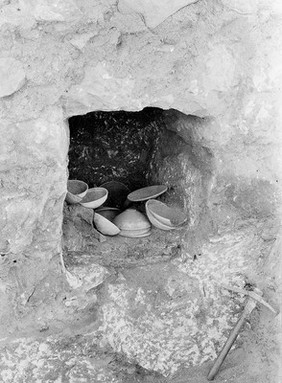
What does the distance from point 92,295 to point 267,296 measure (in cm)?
71

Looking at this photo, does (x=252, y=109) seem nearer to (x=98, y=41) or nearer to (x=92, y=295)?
(x=98, y=41)

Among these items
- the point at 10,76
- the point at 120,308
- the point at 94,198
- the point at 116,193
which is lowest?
the point at 120,308

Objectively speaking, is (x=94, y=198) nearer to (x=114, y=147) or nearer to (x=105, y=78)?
(x=114, y=147)

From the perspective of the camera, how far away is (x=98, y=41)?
1.96 meters

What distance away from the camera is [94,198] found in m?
2.49

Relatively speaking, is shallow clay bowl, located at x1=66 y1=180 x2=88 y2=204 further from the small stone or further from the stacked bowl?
the small stone

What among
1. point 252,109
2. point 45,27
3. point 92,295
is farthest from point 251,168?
point 45,27

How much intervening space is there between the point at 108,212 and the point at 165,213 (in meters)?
0.25

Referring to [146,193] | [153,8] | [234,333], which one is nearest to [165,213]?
[146,193]

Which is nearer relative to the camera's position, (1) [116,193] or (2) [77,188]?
(2) [77,188]

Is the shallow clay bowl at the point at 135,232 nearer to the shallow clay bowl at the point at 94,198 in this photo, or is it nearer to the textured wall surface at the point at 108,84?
the shallow clay bowl at the point at 94,198

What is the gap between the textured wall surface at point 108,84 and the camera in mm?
1920

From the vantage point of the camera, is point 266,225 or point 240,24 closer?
point 240,24

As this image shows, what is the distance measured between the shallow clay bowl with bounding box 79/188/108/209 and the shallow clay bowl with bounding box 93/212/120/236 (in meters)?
0.04
